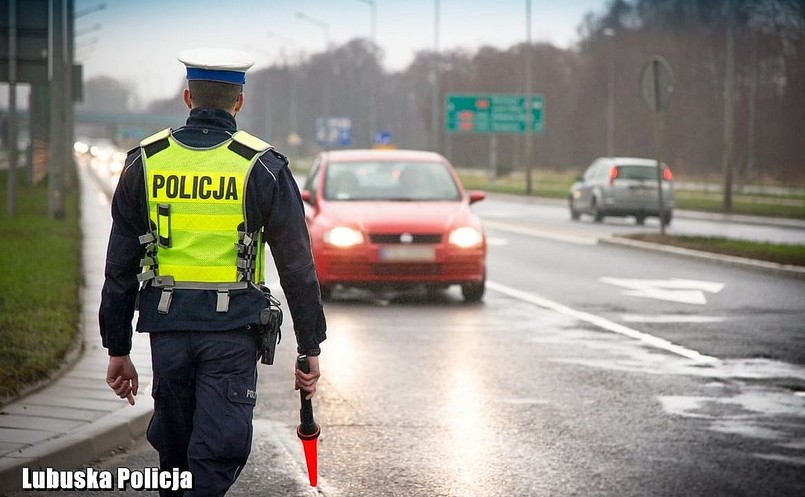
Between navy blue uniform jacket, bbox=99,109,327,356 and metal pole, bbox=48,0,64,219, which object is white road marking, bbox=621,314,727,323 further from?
metal pole, bbox=48,0,64,219

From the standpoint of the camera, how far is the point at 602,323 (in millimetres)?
13016

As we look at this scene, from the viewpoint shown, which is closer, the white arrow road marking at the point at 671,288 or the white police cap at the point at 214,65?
the white police cap at the point at 214,65

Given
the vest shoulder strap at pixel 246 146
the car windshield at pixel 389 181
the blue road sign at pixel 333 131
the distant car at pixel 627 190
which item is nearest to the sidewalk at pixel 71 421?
the vest shoulder strap at pixel 246 146

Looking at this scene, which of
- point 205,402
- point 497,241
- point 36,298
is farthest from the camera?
point 497,241

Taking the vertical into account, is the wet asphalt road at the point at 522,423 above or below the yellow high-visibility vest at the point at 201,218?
below

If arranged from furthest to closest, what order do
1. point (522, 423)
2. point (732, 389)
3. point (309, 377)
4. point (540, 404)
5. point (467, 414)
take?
point (732, 389), point (540, 404), point (467, 414), point (522, 423), point (309, 377)

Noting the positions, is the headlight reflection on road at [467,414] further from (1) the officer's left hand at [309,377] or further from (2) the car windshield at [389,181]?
(2) the car windshield at [389,181]

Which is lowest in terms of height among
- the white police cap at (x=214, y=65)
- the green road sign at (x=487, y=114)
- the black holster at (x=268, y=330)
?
the black holster at (x=268, y=330)

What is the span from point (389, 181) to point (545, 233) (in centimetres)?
1279

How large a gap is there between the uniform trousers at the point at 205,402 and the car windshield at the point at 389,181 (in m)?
11.3

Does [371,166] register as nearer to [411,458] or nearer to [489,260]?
[489,260]

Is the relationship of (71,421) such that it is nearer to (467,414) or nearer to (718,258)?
(467,414)

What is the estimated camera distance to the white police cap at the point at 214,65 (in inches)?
177
